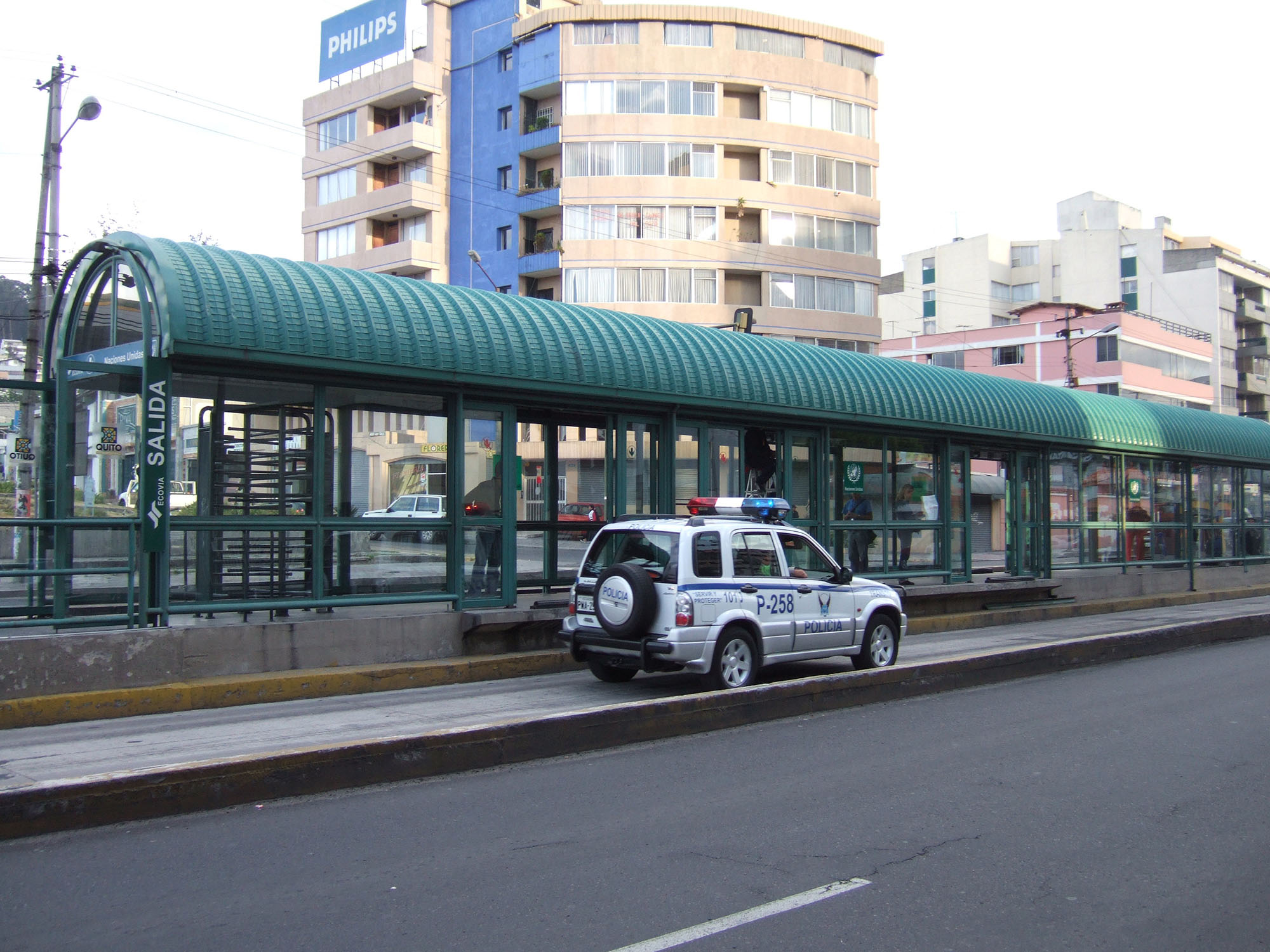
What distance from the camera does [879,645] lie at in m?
13.2

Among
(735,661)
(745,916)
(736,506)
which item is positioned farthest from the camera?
(736,506)

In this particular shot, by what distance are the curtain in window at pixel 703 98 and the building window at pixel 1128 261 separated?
42.4 metres

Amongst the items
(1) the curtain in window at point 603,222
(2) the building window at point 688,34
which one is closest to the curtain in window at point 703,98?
(2) the building window at point 688,34

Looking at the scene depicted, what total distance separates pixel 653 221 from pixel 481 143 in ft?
36.6

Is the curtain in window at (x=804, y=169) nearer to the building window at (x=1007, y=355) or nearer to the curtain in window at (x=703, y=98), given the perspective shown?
the curtain in window at (x=703, y=98)

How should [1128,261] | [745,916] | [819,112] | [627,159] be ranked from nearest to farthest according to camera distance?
[745,916]
[627,159]
[819,112]
[1128,261]

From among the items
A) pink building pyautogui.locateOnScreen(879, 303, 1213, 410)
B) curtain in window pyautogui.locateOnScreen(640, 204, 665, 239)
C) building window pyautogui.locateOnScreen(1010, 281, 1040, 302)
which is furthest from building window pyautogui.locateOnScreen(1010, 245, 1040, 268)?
curtain in window pyautogui.locateOnScreen(640, 204, 665, 239)

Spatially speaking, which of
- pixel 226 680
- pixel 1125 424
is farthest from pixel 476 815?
pixel 1125 424

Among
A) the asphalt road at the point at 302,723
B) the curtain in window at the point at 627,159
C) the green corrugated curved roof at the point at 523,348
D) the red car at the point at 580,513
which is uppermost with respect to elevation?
the curtain in window at the point at 627,159

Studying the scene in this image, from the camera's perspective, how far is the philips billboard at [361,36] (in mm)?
58031

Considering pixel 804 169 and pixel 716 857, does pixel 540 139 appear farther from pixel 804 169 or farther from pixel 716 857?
A: pixel 716 857

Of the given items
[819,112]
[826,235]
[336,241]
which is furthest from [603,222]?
[336,241]

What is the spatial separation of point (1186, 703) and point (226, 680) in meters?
9.32

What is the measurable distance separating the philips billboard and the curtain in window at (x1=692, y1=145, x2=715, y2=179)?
17.7 metres
